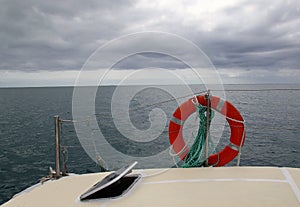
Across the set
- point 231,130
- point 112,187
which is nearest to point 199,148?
point 231,130

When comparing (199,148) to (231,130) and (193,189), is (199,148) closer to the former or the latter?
(231,130)

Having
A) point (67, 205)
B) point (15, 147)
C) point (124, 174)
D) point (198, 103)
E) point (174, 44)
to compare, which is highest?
point (174, 44)

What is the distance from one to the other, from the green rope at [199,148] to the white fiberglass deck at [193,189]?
517 mm

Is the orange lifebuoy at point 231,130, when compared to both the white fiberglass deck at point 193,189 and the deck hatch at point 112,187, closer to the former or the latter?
the white fiberglass deck at point 193,189

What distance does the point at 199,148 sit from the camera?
12.3 ft

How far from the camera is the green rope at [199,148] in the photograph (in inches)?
144

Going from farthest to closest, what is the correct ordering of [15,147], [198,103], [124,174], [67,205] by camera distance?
[15,147] → [198,103] → [124,174] → [67,205]

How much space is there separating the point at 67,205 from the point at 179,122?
2.36 meters

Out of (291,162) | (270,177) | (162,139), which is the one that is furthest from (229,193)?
(162,139)

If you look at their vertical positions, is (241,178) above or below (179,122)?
below

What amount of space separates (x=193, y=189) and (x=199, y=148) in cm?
124

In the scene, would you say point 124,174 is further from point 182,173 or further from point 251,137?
point 251,137

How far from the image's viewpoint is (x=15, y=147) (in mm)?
14414

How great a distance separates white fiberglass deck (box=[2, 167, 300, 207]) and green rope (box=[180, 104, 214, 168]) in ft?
1.69
